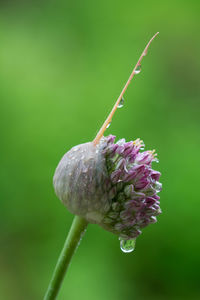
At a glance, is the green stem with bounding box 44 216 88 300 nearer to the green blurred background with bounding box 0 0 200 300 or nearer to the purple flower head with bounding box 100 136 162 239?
the purple flower head with bounding box 100 136 162 239

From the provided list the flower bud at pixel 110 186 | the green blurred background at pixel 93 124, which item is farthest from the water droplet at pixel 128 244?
the green blurred background at pixel 93 124

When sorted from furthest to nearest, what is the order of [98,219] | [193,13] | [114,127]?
1. [193,13]
2. [114,127]
3. [98,219]

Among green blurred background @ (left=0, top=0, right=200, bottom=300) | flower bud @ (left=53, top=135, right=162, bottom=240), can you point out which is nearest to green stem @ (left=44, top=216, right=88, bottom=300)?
flower bud @ (left=53, top=135, right=162, bottom=240)

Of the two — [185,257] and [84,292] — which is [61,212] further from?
[185,257]

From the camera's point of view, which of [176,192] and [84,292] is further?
[176,192]

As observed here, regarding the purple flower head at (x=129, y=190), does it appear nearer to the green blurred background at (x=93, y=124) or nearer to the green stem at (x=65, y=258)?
the green stem at (x=65, y=258)

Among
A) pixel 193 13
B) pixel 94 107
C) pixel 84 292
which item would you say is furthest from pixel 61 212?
pixel 193 13
